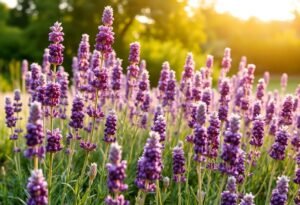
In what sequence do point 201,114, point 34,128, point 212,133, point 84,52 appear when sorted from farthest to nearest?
point 84,52 → point 212,133 → point 201,114 → point 34,128

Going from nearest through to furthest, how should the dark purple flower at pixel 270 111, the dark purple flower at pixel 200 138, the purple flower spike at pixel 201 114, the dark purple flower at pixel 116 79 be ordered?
the purple flower spike at pixel 201 114
the dark purple flower at pixel 200 138
the dark purple flower at pixel 116 79
the dark purple flower at pixel 270 111

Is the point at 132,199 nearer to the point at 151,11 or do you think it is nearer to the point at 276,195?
the point at 276,195

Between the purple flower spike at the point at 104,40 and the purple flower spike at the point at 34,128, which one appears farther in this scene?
the purple flower spike at the point at 104,40

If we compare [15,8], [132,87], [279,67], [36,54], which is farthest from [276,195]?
[15,8]

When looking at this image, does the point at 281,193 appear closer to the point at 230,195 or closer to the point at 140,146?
the point at 230,195

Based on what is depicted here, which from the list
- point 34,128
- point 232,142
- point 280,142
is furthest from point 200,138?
point 34,128

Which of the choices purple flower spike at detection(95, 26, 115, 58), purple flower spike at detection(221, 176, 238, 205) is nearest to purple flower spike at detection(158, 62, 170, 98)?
purple flower spike at detection(95, 26, 115, 58)

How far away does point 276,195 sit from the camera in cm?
381

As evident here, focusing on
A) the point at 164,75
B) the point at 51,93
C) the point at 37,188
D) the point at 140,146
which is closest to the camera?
the point at 37,188

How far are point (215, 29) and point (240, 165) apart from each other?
62.6 m

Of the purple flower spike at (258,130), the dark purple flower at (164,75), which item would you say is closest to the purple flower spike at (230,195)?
the purple flower spike at (258,130)

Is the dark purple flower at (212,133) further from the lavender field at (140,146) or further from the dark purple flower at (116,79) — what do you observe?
the dark purple flower at (116,79)

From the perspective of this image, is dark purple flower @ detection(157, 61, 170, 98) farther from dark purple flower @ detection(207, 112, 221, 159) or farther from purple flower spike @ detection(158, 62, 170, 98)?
dark purple flower @ detection(207, 112, 221, 159)

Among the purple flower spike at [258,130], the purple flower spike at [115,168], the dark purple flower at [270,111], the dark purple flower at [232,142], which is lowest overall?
the purple flower spike at [115,168]
